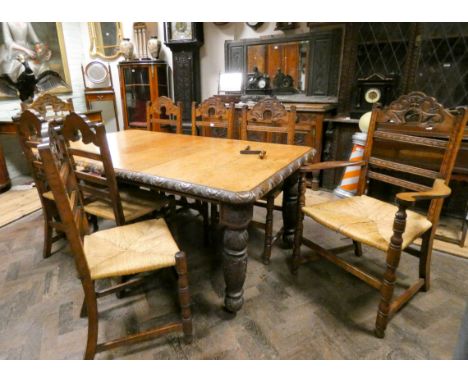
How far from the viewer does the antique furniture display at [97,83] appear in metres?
4.52

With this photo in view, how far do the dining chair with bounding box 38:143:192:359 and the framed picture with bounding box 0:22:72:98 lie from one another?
129 inches

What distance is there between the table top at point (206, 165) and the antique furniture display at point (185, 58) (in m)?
2.07

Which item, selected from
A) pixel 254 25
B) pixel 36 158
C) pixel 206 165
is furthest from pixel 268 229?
pixel 254 25

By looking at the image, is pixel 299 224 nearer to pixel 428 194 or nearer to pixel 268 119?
pixel 428 194

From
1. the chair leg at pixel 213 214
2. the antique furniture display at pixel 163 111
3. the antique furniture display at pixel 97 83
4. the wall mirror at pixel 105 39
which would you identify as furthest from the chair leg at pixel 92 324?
the wall mirror at pixel 105 39

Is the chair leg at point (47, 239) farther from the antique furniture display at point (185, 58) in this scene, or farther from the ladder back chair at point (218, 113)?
the antique furniture display at point (185, 58)

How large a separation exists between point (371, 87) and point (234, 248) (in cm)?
233

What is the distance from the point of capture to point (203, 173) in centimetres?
140

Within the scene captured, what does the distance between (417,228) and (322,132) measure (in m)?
1.82

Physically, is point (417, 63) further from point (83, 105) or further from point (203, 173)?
point (83, 105)

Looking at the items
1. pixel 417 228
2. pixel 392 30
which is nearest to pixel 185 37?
pixel 392 30

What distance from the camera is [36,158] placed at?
169cm

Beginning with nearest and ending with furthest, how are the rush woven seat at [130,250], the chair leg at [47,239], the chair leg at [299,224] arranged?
the rush woven seat at [130,250], the chair leg at [299,224], the chair leg at [47,239]

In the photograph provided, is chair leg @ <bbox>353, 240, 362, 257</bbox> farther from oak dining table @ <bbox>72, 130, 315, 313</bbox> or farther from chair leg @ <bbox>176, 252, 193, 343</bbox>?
chair leg @ <bbox>176, 252, 193, 343</bbox>
